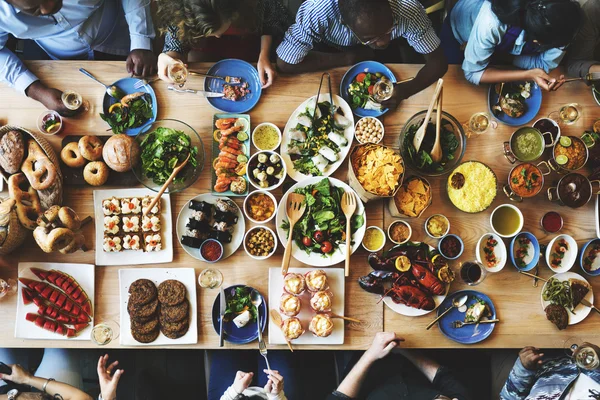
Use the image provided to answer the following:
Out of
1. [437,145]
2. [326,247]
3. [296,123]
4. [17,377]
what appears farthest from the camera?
[17,377]

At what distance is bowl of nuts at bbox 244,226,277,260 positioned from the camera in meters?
2.58

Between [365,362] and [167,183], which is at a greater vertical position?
[167,183]

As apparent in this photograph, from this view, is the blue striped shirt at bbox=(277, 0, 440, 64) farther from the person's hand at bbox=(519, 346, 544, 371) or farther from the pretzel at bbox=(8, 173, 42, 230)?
the person's hand at bbox=(519, 346, 544, 371)

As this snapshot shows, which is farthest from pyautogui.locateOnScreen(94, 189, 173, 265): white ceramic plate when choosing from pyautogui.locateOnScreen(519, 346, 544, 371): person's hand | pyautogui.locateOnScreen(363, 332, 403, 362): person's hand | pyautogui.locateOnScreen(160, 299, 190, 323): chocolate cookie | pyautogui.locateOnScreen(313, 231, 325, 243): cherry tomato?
pyautogui.locateOnScreen(519, 346, 544, 371): person's hand

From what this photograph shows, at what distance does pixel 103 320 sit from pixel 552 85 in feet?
10.0

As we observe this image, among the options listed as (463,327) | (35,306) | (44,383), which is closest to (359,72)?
(463,327)

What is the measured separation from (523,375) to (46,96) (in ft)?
11.0

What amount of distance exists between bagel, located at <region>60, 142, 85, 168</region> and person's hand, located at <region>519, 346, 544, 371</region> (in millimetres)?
2868

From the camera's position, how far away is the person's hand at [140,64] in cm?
265

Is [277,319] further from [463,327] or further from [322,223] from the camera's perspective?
[463,327]

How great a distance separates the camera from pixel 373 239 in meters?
2.62

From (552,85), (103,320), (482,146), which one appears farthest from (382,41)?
(103,320)

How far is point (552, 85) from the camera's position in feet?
8.69

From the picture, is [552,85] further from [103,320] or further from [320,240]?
[103,320]
